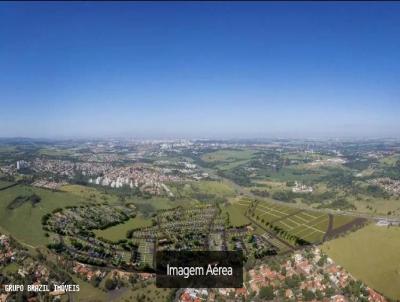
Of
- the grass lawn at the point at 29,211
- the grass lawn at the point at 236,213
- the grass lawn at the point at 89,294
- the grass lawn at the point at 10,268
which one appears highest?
the grass lawn at the point at 29,211

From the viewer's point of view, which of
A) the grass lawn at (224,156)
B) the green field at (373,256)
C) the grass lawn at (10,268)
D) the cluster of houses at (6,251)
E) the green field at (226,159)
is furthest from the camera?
the grass lawn at (224,156)

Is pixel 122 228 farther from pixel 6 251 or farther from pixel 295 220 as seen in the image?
pixel 295 220

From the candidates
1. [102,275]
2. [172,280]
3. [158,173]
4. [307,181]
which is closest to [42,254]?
[102,275]

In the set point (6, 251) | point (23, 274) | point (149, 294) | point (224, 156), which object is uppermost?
point (224, 156)

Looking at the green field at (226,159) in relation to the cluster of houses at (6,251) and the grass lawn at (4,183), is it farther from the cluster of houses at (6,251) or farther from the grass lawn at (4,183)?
the cluster of houses at (6,251)

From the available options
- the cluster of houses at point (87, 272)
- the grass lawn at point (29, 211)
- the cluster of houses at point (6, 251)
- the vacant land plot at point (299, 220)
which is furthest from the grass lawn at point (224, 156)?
the cluster of houses at point (87, 272)

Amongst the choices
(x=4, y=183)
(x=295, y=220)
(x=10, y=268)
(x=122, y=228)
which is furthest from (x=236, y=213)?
(x=4, y=183)

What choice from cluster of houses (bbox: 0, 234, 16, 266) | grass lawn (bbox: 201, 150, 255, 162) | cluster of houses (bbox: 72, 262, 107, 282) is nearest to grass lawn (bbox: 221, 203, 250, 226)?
cluster of houses (bbox: 72, 262, 107, 282)
